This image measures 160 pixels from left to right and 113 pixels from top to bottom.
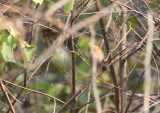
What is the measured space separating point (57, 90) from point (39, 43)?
70 centimetres

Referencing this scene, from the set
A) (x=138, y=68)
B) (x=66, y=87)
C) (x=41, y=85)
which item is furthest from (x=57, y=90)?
(x=138, y=68)

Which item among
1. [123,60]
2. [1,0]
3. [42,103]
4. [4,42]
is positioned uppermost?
[1,0]

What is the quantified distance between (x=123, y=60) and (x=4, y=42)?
4.76 feet

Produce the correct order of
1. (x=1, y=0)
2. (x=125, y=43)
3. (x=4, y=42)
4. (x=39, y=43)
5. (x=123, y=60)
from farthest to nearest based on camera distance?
(x=39, y=43) < (x=123, y=60) < (x=125, y=43) < (x=1, y=0) < (x=4, y=42)

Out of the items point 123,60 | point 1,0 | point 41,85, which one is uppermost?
point 1,0

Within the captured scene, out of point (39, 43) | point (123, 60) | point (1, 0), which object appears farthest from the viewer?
point (39, 43)

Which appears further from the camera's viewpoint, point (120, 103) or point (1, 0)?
point (120, 103)

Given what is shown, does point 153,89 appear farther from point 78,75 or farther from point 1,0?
point 1,0

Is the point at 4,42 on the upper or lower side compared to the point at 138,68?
upper

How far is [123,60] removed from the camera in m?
2.74

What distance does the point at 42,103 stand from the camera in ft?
12.7

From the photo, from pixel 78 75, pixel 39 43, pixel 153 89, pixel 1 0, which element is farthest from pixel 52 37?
pixel 153 89

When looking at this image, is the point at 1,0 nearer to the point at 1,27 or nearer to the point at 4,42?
the point at 1,27

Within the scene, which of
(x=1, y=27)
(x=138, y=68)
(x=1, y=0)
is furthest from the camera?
(x=138, y=68)
